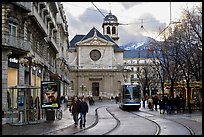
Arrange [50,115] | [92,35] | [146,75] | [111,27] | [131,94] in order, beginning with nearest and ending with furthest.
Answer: [50,115] → [131,94] → [146,75] → [92,35] → [111,27]

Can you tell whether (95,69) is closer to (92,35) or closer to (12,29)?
(92,35)

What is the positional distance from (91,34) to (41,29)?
271ft

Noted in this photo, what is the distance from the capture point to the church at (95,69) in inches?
4532

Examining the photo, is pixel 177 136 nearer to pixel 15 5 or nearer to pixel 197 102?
pixel 15 5

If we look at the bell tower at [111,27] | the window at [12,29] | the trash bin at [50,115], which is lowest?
the trash bin at [50,115]

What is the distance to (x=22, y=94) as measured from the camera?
88.6 ft

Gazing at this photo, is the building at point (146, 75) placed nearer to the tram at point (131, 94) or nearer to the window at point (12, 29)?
the tram at point (131, 94)

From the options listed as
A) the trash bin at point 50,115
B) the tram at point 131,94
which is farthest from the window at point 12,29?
the tram at point 131,94

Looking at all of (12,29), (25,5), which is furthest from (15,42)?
(25,5)

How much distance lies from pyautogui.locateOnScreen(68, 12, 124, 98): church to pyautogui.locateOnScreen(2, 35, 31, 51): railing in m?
79.2

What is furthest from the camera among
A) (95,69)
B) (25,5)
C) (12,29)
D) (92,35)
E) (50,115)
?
(92,35)

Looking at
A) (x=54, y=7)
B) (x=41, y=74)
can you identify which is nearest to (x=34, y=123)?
(x=41, y=74)

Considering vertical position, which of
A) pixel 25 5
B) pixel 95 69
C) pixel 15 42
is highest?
pixel 25 5

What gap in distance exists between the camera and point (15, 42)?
31844 millimetres
